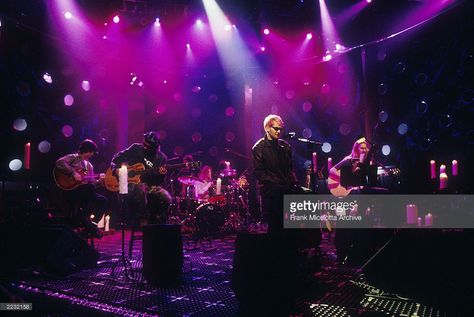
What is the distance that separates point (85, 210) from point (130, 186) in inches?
62.4

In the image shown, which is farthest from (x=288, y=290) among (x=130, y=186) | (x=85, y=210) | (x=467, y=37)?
(x=467, y=37)

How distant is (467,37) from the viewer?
9008 mm

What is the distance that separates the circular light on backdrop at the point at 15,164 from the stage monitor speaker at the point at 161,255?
23.0 feet

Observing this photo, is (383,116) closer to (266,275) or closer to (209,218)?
(209,218)

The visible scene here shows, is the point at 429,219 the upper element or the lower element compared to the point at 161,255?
upper

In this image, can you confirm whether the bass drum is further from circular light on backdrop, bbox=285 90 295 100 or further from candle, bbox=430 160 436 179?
circular light on backdrop, bbox=285 90 295 100

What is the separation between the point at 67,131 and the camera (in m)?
11.2

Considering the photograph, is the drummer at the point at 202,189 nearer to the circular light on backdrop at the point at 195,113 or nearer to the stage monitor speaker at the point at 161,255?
the circular light on backdrop at the point at 195,113

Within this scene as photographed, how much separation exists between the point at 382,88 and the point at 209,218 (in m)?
7.25

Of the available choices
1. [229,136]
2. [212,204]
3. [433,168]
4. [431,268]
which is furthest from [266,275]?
[229,136]

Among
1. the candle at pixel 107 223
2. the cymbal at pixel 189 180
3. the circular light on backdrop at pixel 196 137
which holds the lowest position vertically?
the candle at pixel 107 223

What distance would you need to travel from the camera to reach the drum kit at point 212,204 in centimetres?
952

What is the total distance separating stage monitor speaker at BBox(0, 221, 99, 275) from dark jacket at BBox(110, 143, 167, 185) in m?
1.33

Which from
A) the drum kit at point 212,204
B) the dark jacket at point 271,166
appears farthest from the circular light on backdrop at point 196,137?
the dark jacket at point 271,166
